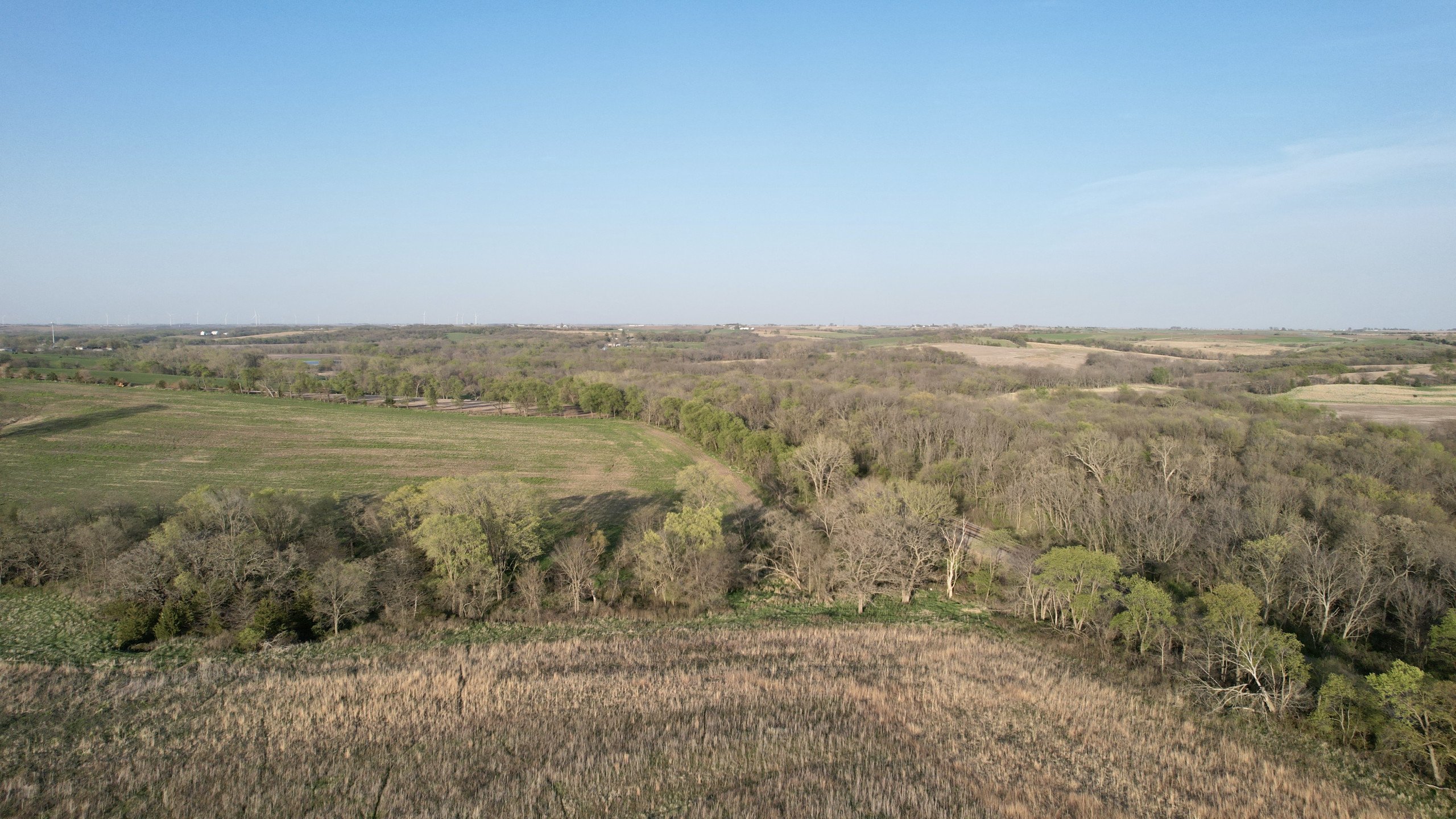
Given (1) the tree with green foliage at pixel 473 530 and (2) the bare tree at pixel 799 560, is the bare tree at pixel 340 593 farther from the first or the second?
(2) the bare tree at pixel 799 560

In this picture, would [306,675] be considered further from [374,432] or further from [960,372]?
[960,372]

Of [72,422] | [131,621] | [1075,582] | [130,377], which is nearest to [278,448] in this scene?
[72,422]

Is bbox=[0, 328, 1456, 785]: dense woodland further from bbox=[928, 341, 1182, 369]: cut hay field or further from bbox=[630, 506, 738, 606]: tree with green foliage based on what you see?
bbox=[928, 341, 1182, 369]: cut hay field

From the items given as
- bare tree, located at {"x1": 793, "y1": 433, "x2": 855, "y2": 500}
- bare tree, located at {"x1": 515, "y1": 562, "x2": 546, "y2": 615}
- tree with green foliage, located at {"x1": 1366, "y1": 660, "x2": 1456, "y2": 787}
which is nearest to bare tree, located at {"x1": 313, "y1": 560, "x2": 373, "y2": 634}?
bare tree, located at {"x1": 515, "y1": 562, "x2": 546, "y2": 615}

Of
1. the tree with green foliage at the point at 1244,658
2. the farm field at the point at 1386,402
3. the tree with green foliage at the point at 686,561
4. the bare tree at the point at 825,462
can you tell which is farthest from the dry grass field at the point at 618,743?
the farm field at the point at 1386,402

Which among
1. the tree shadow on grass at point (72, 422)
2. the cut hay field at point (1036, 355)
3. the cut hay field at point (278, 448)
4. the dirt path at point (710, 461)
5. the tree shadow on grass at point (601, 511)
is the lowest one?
the tree shadow on grass at point (601, 511)

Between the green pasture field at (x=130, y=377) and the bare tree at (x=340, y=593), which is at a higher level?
the green pasture field at (x=130, y=377)

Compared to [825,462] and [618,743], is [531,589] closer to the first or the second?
[618,743]
